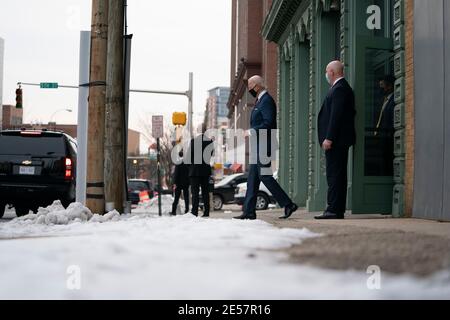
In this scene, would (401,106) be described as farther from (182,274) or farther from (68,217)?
(182,274)

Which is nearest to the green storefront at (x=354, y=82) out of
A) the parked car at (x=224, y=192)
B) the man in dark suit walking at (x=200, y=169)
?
the man in dark suit walking at (x=200, y=169)

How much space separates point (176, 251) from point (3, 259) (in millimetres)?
1052

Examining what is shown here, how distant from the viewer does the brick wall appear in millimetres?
8117

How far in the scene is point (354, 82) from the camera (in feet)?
29.0

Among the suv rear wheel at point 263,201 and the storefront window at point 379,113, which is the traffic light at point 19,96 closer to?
the suv rear wheel at point 263,201

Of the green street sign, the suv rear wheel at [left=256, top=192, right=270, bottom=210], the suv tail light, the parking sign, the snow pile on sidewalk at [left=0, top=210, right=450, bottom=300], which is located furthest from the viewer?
the green street sign

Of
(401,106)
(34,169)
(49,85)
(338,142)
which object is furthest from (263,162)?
(49,85)

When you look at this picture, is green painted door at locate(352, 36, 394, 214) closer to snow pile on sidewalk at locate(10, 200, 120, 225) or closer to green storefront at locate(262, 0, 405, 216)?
green storefront at locate(262, 0, 405, 216)

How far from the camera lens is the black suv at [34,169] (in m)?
12.1

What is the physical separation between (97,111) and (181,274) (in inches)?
213

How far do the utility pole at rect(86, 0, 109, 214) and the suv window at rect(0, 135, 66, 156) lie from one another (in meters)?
4.24

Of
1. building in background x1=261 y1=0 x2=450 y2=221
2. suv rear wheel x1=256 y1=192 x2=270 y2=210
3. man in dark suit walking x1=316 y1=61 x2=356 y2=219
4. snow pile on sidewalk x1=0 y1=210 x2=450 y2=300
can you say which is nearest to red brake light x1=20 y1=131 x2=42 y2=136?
building in background x1=261 y1=0 x2=450 y2=221

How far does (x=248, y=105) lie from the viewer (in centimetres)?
4753

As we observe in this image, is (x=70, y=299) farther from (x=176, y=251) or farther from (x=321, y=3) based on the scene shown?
(x=321, y=3)
